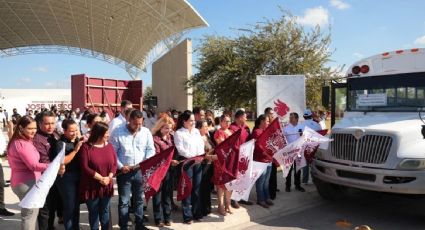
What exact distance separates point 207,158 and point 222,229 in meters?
1.11

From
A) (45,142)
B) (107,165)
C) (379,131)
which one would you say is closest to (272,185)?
(379,131)

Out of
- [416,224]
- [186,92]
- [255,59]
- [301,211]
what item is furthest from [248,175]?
[186,92]

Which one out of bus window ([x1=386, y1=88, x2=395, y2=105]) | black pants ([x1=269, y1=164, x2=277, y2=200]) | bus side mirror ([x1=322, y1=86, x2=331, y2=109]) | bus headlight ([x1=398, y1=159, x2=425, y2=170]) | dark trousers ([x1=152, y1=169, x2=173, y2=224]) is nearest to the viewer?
bus headlight ([x1=398, y1=159, x2=425, y2=170])

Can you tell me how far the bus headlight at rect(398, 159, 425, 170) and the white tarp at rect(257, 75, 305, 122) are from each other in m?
4.18

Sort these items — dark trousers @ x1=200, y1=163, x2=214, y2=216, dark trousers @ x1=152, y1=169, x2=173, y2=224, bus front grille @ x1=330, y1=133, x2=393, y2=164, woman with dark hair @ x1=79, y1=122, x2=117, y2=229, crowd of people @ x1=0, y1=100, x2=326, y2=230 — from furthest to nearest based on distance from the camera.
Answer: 1. dark trousers @ x1=200, y1=163, x2=214, y2=216
2. bus front grille @ x1=330, y1=133, x2=393, y2=164
3. dark trousers @ x1=152, y1=169, x2=173, y2=224
4. woman with dark hair @ x1=79, y1=122, x2=117, y2=229
5. crowd of people @ x1=0, y1=100, x2=326, y2=230

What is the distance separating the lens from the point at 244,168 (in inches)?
265

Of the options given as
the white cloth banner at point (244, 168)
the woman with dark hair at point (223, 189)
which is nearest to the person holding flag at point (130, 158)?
the woman with dark hair at point (223, 189)

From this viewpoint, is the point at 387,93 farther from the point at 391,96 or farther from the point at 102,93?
the point at 102,93

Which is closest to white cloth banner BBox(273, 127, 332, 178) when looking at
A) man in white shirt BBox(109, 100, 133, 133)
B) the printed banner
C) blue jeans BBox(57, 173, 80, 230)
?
the printed banner

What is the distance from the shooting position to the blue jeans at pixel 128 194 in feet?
18.2

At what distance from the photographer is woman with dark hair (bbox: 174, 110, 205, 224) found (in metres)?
6.21

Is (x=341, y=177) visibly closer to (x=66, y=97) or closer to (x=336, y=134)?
(x=336, y=134)

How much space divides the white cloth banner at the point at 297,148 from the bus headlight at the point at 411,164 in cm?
146

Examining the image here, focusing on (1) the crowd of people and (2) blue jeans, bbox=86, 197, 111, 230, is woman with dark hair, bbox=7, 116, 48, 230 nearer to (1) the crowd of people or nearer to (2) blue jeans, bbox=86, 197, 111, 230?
(1) the crowd of people
